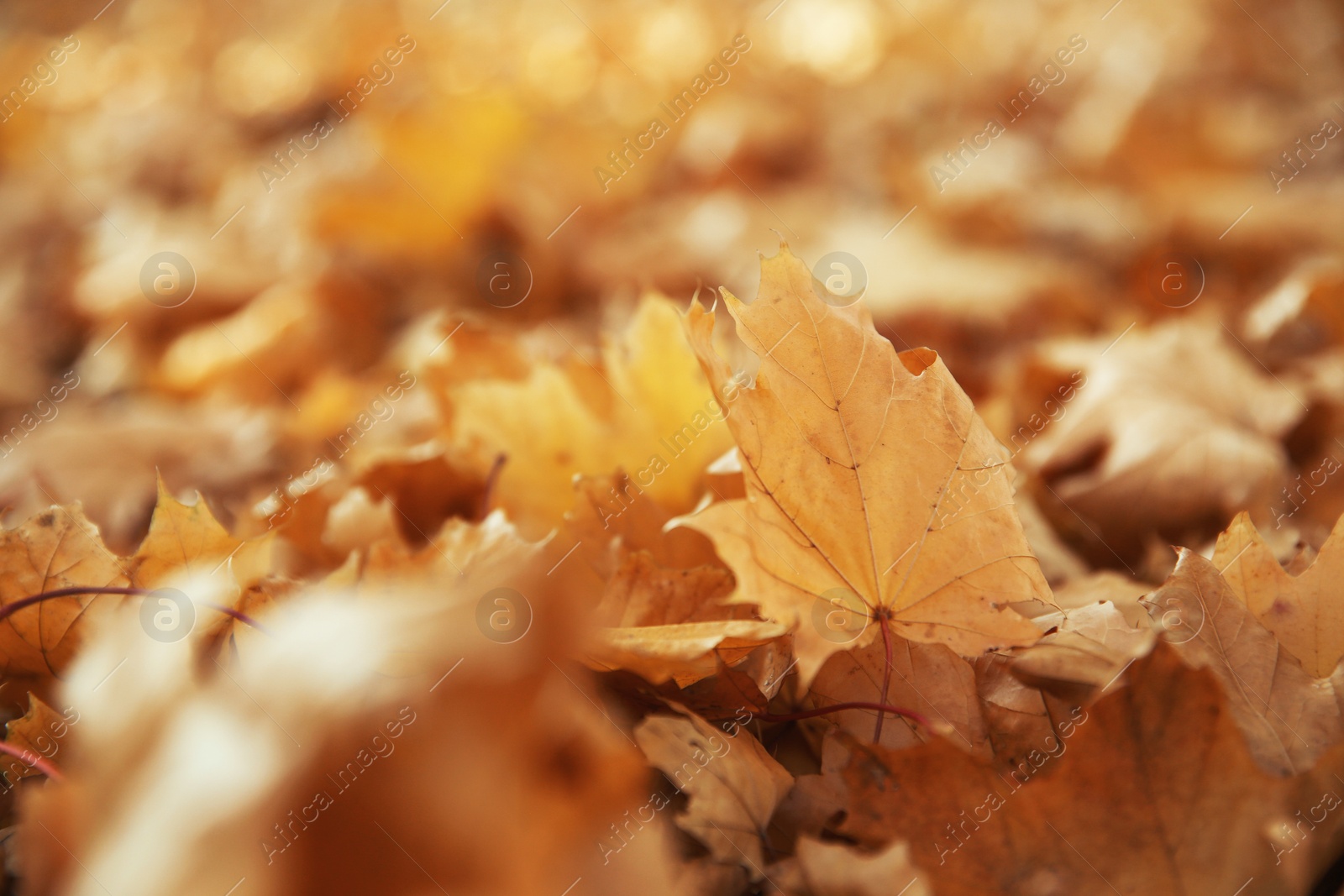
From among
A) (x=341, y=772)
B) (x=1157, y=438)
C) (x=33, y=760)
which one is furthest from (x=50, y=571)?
(x=1157, y=438)

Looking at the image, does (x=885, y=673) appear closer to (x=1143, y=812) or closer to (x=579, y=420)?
(x=1143, y=812)

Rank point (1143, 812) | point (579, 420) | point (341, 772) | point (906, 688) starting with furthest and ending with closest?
point (579, 420)
point (906, 688)
point (1143, 812)
point (341, 772)

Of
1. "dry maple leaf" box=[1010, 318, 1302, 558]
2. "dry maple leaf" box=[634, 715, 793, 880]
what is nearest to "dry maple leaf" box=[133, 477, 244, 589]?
"dry maple leaf" box=[634, 715, 793, 880]

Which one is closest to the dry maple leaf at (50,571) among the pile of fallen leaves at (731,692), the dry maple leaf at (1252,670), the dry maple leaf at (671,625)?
the pile of fallen leaves at (731,692)

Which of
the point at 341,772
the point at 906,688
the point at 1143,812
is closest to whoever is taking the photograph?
the point at 341,772

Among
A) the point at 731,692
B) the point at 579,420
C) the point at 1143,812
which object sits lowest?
the point at 1143,812

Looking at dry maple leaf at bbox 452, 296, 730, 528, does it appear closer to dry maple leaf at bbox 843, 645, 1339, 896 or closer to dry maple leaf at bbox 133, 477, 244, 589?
dry maple leaf at bbox 133, 477, 244, 589
